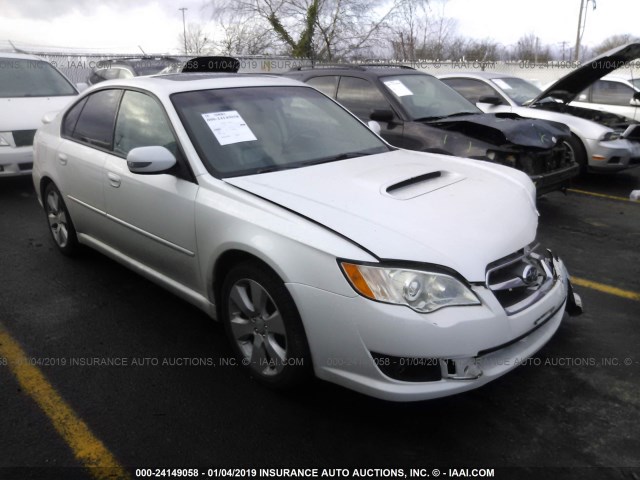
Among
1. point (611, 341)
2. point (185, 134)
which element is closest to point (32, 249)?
point (185, 134)

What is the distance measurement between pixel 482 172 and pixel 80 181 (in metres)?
2.88

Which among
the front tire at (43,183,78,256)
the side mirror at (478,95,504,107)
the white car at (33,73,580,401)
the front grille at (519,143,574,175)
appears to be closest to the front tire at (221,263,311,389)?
the white car at (33,73,580,401)

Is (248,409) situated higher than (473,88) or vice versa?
(473,88)

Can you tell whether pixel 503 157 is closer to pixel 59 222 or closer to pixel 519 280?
pixel 519 280

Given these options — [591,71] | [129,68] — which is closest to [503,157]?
[591,71]

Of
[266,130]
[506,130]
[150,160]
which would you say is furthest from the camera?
[506,130]

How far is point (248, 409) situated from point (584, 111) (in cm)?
761

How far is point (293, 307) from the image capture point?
2.57m

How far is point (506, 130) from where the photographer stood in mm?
5602

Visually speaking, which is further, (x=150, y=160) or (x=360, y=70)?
(x=360, y=70)

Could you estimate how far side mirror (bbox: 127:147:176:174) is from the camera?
306 cm

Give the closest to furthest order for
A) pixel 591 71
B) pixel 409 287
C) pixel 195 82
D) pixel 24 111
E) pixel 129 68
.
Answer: pixel 409 287, pixel 195 82, pixel 591 71, pixel 24 111, pixel 129 68

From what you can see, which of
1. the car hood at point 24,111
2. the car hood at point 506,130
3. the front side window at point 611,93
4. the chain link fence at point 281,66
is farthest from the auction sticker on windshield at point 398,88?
the chain link fence at point 281,66

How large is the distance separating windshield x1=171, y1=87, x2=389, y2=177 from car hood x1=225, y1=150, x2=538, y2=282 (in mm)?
167
